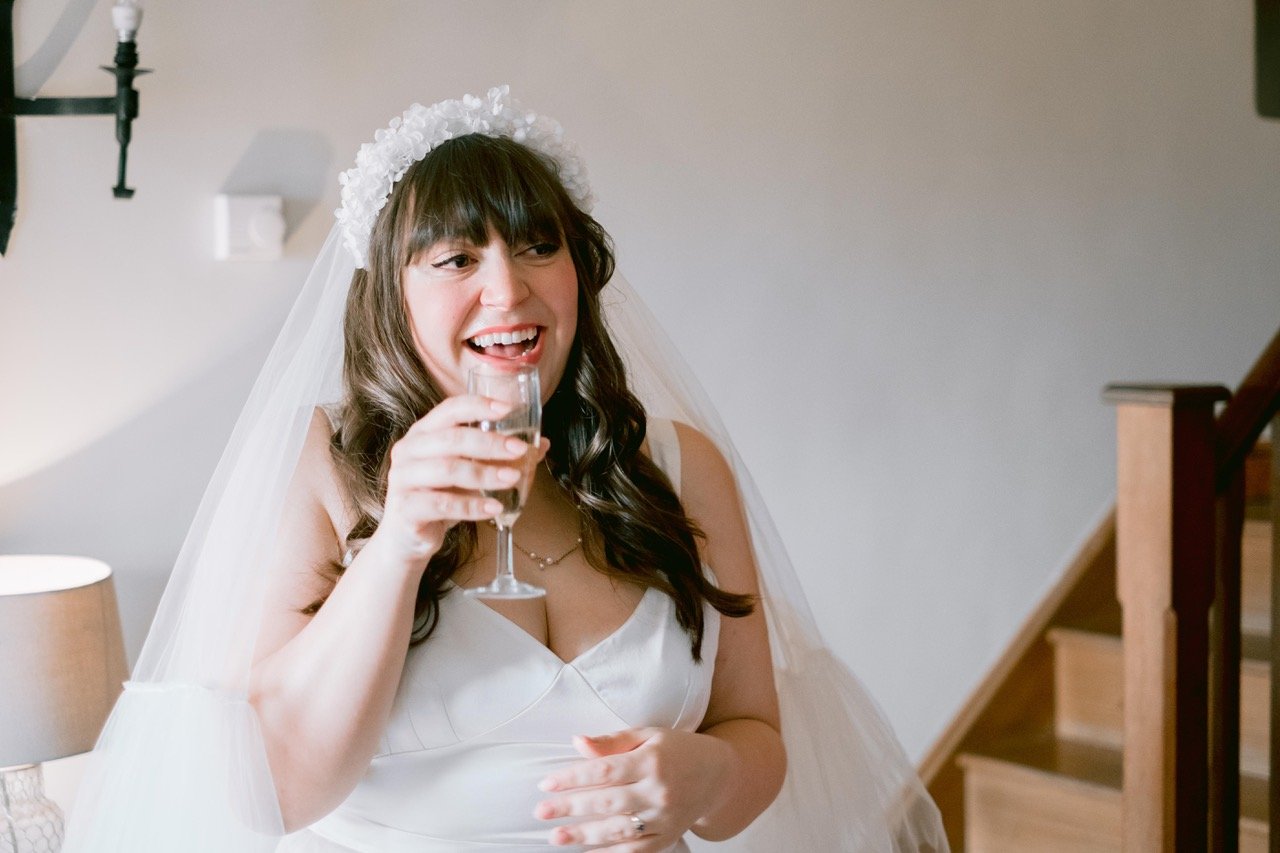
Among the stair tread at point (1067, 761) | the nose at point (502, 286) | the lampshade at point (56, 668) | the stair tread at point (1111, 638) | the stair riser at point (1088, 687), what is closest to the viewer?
the nose at point (502, 286)

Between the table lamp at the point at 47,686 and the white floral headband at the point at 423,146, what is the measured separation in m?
0.68

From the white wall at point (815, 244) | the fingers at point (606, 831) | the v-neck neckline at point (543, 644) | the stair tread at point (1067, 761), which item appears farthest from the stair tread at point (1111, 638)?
the fingers at point (606, 831)

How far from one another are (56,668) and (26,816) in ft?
0.79

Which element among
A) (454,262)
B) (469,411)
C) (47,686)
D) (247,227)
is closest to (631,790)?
(469,411)

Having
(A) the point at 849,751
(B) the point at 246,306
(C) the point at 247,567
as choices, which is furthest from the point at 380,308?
(A) the point at 849,751

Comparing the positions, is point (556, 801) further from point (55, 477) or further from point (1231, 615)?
point (1231, 615)

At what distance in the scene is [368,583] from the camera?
135 cm

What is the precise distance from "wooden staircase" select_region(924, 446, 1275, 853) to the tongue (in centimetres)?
214

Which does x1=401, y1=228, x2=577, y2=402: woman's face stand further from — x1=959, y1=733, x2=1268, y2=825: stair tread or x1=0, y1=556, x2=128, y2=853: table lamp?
x1=959, y1=733, x2=1268, y2=825: stair tread

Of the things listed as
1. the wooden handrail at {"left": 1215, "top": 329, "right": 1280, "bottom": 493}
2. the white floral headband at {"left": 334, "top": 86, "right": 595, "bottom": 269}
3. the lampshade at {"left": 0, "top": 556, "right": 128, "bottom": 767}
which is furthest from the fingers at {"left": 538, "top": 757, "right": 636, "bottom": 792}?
the wooden handrail at {"left": 1215, "top": 329, "right": 1280, "bottom": 493}

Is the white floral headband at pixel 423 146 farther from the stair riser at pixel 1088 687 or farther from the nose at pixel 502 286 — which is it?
the stair riser at pixel 1088 687

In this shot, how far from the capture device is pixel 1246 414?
7.97ft

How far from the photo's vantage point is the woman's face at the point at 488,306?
151 cm

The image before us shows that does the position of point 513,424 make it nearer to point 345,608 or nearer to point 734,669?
point 345,608
